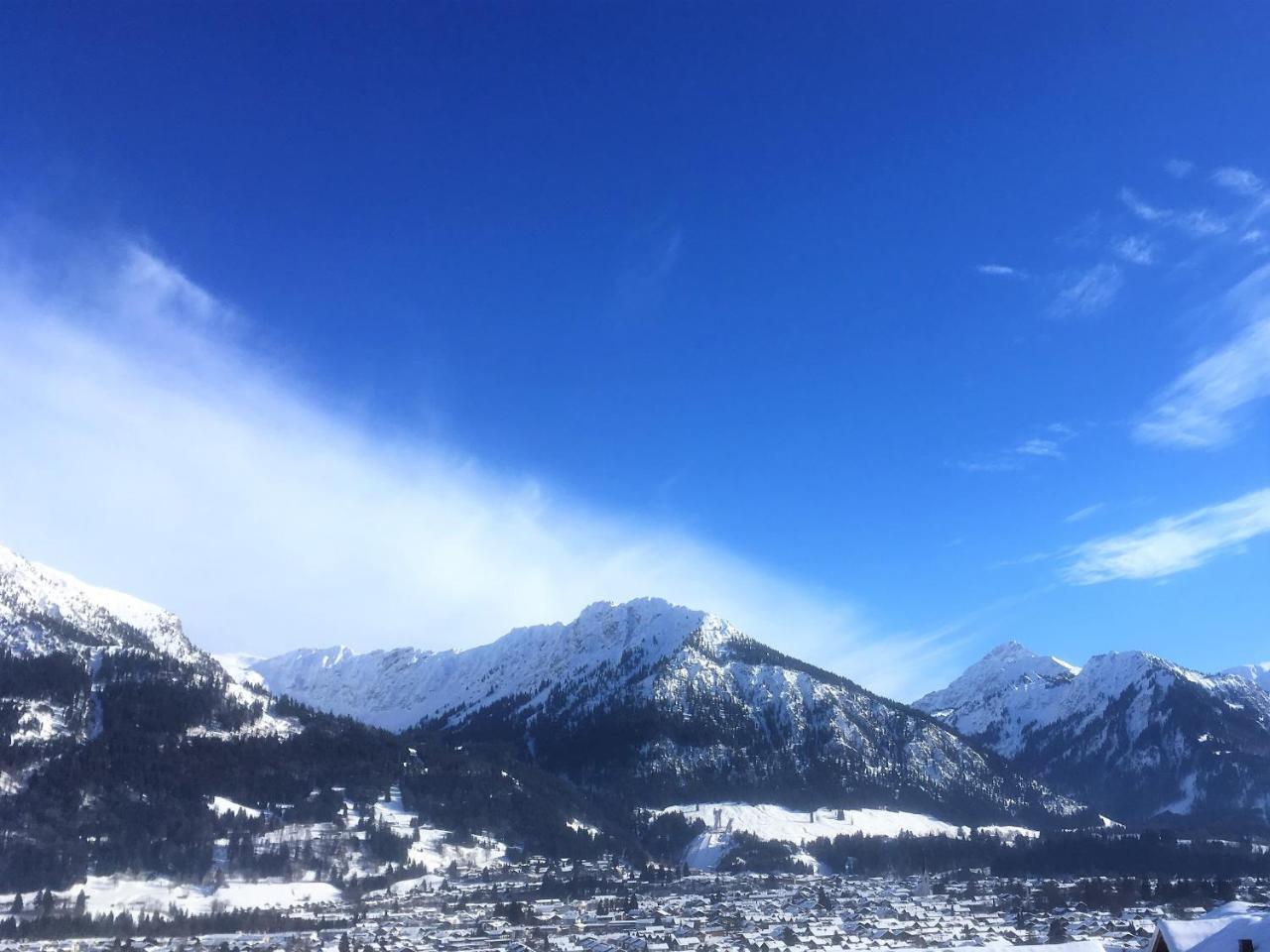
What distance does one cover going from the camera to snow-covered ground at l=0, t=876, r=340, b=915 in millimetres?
142125

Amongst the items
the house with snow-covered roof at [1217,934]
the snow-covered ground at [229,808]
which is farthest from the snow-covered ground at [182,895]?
the house with snow-covered roof at [1217,934]

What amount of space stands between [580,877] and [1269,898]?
107 m

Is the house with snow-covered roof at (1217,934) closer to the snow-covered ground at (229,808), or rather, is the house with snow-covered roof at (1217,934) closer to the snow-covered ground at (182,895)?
the snow-covered ground at (182,895)

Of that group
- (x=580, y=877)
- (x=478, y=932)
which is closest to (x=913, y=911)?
(x=478, y=932)

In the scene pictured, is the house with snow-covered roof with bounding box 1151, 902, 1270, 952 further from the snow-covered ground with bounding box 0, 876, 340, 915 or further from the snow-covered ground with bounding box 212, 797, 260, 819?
the snow-covered ground with bounding box 212, 797, 260, 819

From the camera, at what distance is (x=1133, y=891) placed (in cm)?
14700

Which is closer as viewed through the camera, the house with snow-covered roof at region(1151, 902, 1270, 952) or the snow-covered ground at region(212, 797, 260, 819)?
the house with snow-covered roof at region(1151, 902, 1270, 952)

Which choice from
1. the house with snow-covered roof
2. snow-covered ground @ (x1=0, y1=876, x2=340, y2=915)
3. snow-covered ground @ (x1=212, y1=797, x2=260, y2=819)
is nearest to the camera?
the house with snow-covered roof

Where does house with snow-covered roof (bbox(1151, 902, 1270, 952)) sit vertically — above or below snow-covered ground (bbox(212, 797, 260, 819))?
above

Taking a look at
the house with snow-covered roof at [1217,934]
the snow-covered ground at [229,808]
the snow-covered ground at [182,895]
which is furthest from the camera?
the snow-covered ground at [229,808]

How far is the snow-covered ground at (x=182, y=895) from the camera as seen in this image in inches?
5595

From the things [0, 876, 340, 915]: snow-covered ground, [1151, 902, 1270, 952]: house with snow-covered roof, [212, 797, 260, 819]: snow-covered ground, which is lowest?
[0, 876, 340, 915]: snow-covered ground

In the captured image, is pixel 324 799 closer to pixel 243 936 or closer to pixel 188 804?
pixel 188 804

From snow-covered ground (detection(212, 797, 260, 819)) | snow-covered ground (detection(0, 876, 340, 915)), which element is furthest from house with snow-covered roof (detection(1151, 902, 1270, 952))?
snow-covered ground (detection(212, 797, 260, 819))
